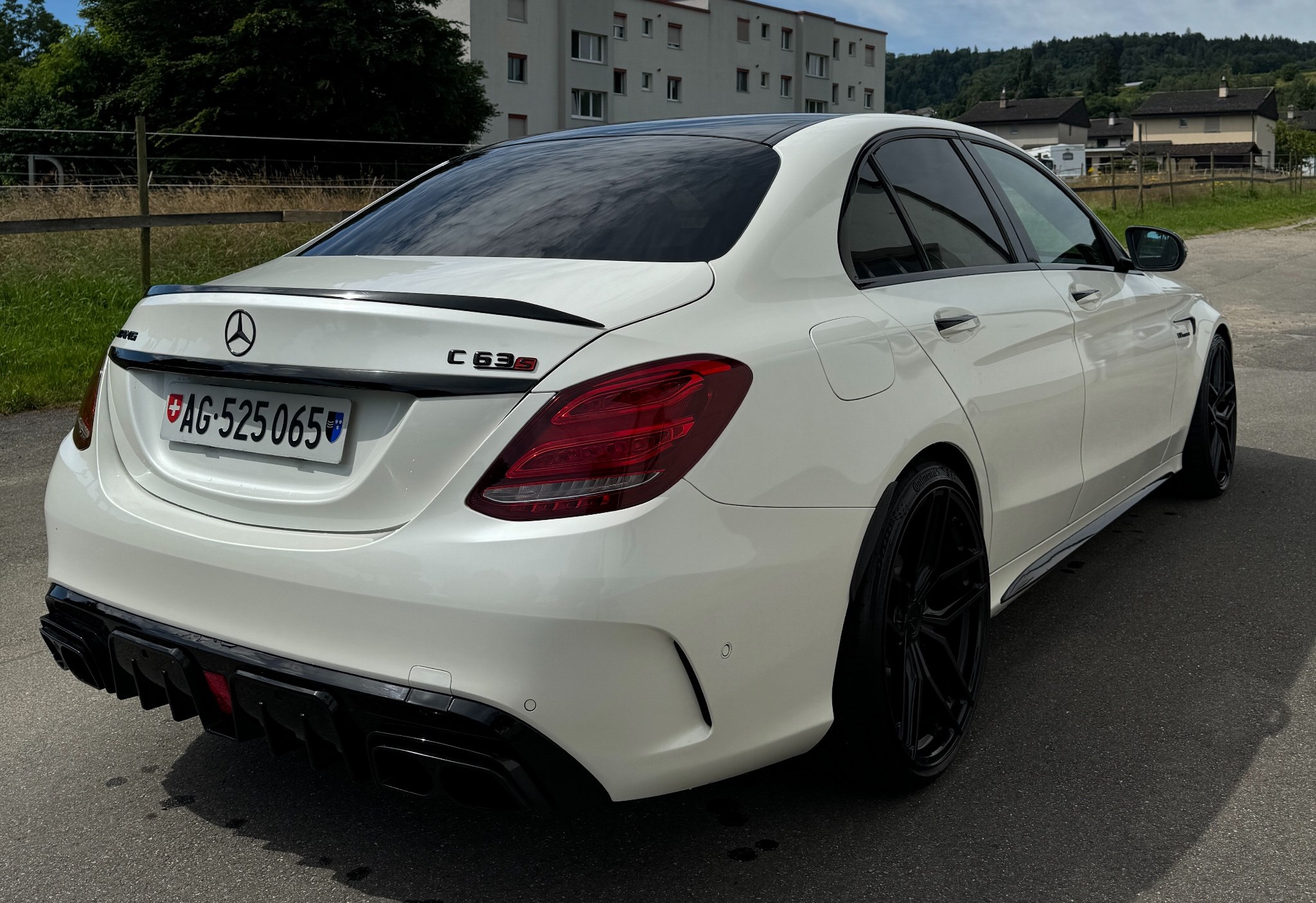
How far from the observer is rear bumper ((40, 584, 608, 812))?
204cm

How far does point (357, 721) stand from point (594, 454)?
2.07ft

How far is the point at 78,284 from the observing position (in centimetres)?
1134

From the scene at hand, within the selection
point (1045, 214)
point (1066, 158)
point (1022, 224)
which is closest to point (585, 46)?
point (1066, 158)

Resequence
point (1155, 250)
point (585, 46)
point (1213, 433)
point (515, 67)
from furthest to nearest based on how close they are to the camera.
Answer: point (585, 46)
point (515, 67)
point (1213, 433)
point (1155, 250)

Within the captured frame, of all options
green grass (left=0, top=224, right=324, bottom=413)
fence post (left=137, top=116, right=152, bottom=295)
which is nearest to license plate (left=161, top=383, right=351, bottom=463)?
green grass (left=0, top=224, right=324, bottom=413)

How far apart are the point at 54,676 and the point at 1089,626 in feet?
10.2

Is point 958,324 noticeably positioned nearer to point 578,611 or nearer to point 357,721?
point 578,611

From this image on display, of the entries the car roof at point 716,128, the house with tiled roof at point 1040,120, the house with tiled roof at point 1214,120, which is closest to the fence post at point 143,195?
the car roof at point 716,128

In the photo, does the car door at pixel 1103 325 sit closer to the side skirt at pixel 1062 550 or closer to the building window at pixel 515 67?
the side skirt at pixel 1062 550

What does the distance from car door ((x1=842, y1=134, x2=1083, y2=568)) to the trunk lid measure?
2.17ft

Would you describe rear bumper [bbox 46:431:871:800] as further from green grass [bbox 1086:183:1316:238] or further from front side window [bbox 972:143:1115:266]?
green grass [bbox 1086:183:1316:238]

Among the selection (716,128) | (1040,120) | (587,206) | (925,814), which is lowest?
(925,814)

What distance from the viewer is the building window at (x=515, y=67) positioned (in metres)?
56.1

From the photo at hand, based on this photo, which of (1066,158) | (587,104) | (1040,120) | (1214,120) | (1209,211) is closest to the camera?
(1209,211)
